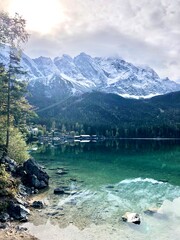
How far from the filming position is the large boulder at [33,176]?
50625 millimetres

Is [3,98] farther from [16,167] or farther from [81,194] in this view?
[81,194]

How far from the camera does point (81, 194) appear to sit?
1898 inches

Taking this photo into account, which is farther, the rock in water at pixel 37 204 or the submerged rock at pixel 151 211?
the rock in water at pixel 37 204

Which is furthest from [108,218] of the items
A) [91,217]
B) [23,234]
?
[23,234]

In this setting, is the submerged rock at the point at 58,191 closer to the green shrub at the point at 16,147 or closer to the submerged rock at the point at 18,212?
the submerged rock at the point at 18,212

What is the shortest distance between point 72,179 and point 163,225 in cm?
2911

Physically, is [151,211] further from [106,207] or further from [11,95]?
[11,95]

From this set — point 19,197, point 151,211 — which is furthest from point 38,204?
point 151,211

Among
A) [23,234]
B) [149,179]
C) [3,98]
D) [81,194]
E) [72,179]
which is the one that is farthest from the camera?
[149,179]

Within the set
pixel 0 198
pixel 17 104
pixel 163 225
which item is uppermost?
pixel 17 104

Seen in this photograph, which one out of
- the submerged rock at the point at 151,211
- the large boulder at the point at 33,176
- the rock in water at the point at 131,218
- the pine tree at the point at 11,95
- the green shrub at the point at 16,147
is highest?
the pine tree at the point at 11,95

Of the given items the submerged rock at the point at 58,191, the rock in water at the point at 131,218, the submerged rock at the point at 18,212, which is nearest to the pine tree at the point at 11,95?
the submerged rock at the point at 58,191

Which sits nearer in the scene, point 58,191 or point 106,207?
point 106,207

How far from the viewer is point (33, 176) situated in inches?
2018
